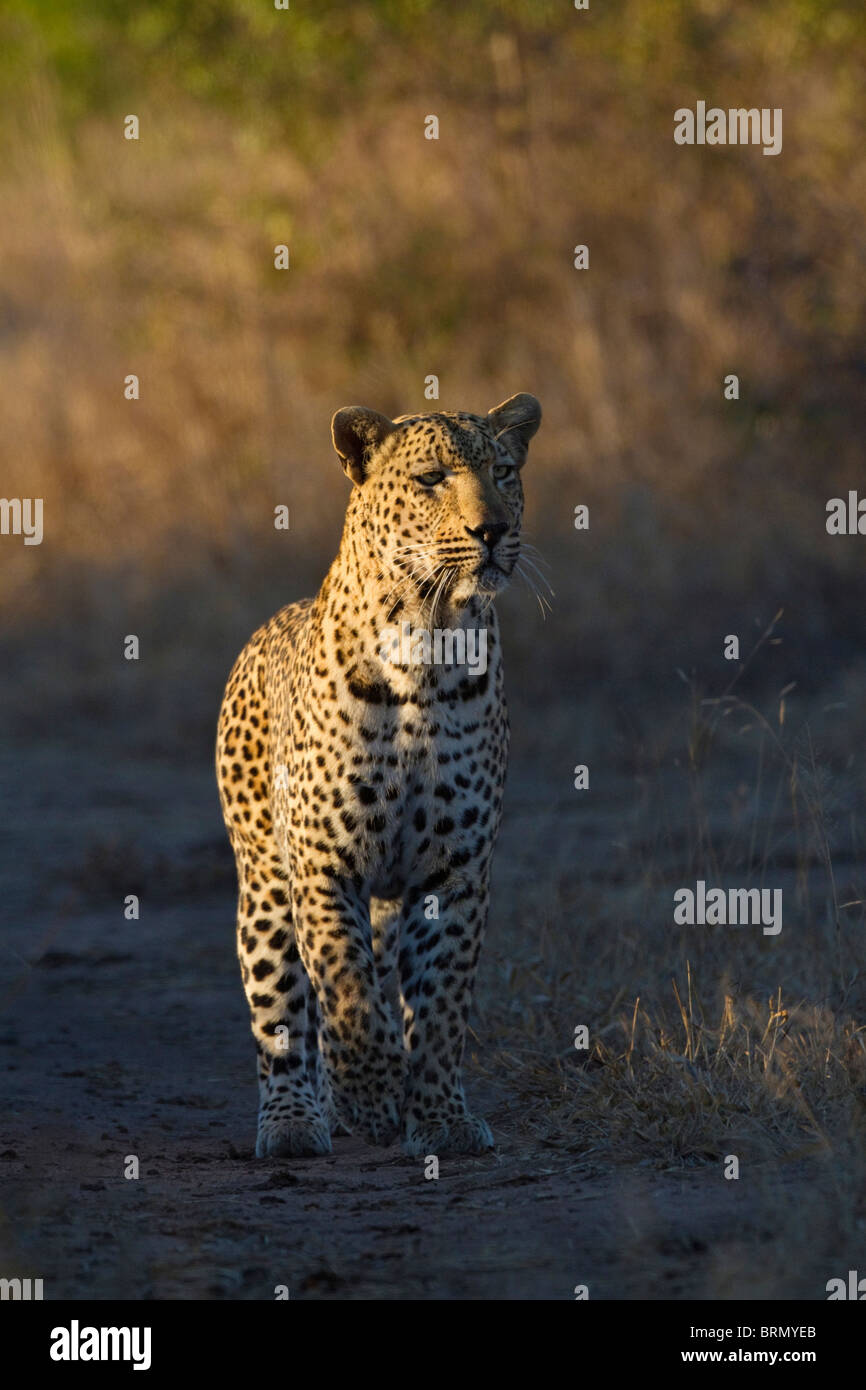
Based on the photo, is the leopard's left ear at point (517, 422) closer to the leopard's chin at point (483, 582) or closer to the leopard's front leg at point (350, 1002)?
the leopard's chin at point (483, 582)

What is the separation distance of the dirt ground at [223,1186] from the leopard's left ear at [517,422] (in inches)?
70.6

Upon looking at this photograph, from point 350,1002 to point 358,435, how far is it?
4.98 feet

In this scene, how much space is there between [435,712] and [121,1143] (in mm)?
1484

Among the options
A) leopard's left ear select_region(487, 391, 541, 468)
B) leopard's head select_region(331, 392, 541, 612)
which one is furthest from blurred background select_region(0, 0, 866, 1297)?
leopard's head select_region(331, 392, 541, 612)

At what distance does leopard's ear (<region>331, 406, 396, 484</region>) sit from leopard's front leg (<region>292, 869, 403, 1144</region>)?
111 centimetres

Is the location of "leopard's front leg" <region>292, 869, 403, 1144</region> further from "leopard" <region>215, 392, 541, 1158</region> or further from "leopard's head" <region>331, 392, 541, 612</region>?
"leopard's head" <region>331, 392, 541, 612</region>

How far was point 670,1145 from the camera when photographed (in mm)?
5156

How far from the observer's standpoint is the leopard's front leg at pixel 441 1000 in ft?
18.1

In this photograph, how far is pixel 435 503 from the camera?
Answer: 5535 millimetres

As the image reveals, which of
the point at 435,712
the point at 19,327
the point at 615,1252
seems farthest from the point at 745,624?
the point at 19,327

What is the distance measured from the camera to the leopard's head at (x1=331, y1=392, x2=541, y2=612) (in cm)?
545
